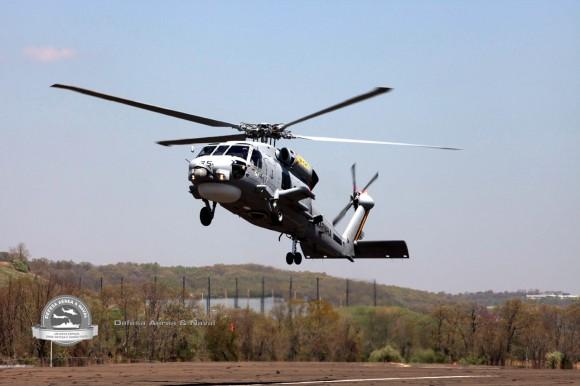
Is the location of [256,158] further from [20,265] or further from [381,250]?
[20,265]

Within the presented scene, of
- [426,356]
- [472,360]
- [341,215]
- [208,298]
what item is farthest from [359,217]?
[208,298]

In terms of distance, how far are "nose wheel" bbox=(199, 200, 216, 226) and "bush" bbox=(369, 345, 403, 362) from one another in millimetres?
47878

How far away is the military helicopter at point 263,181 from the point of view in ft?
120

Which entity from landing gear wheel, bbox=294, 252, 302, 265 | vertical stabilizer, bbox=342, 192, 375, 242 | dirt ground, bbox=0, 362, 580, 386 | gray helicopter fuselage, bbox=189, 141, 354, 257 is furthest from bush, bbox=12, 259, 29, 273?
gray helicopter fuselage, bbox=189, 141, 354, 257

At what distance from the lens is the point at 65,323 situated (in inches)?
2783

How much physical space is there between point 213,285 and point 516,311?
1435 inches

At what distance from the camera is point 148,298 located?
98000 mm

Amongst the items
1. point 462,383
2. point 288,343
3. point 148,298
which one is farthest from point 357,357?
point 462,383

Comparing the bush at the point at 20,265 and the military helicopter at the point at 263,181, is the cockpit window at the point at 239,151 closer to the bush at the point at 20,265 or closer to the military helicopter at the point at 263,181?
the military helicopter at the point at 263,181

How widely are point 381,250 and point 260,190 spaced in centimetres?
1210

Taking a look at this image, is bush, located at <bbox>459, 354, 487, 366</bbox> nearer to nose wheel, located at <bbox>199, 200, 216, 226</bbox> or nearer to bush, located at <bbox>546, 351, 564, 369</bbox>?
bush, located at <bbox>546, 351, 564, 369</bbox>

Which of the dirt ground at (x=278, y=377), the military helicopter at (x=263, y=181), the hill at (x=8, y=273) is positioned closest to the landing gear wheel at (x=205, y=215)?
the military helicopter at (x=263, y=181)

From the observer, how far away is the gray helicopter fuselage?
120ft

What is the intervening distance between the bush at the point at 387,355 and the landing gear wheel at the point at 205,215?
47.9 m
